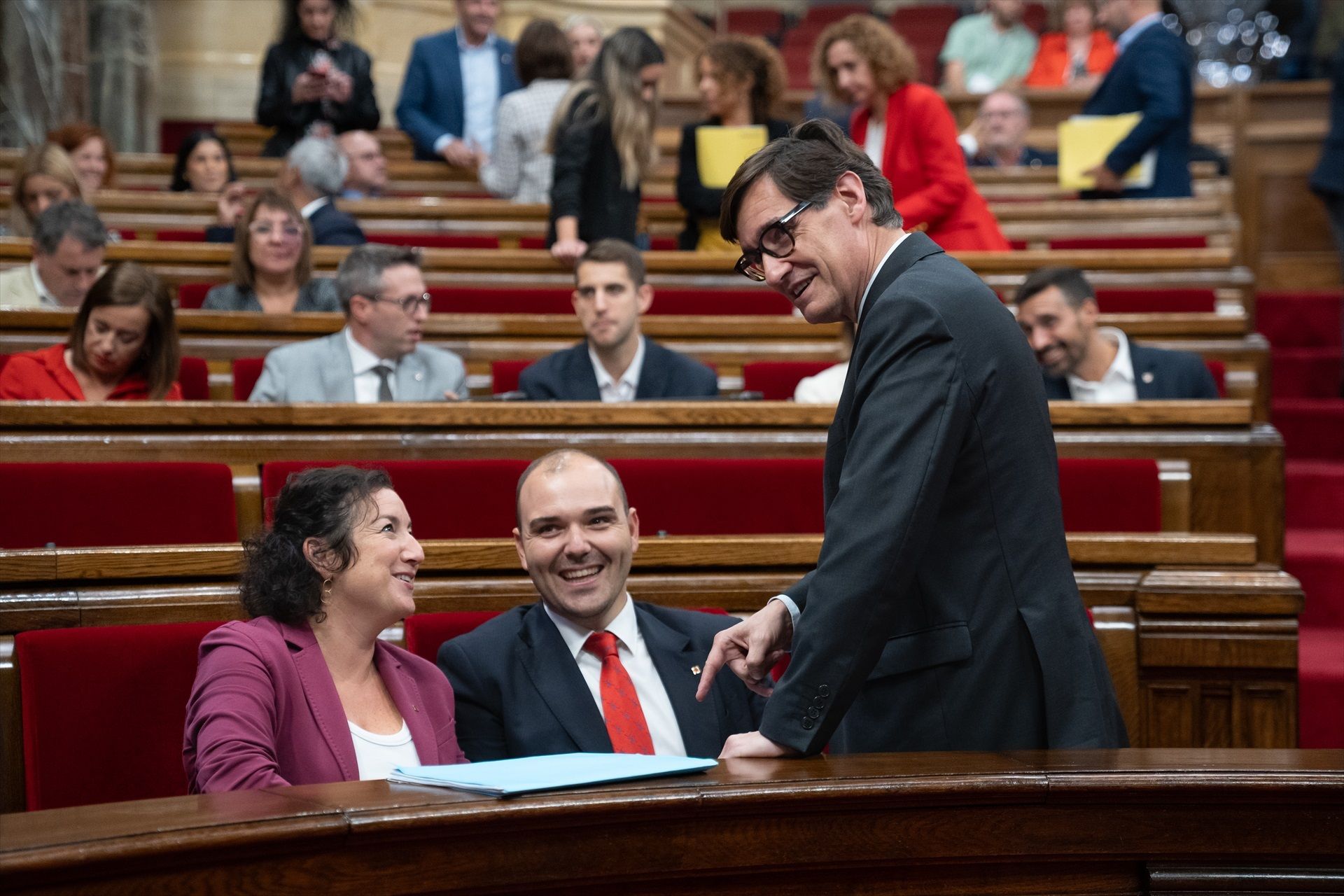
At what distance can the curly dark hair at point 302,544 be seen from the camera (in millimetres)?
1595

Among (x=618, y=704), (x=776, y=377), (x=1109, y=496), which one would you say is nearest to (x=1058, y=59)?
(x=776, y=377)

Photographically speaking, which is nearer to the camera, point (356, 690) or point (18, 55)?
point (356, 690)

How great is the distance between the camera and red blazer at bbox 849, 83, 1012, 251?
3.77 m

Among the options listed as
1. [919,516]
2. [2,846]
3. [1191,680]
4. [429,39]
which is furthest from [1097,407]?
[429,39]

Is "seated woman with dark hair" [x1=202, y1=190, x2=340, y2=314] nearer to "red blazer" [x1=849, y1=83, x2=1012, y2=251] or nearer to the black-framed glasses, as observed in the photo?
"red blazer" [x1=849, y1=83, x2=1012, y2=251]

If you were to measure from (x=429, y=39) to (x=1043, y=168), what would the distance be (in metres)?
2.34

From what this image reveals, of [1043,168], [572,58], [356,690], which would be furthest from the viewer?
[1043,168]

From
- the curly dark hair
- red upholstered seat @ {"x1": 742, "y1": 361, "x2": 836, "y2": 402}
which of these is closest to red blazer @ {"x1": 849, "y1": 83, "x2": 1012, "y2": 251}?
red upholstered seat @ {"x1": 742, "y1": 361, "x2": 836, "y2": 402}

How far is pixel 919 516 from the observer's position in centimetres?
118

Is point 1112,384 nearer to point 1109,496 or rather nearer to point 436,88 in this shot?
point 1109,496

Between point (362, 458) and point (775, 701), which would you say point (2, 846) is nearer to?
point (775, 701)

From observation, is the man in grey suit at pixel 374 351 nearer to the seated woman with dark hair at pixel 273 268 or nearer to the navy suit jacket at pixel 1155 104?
the seated woman with dark hair at pixel 273 268

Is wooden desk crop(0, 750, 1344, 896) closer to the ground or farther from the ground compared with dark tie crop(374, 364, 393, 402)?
closer to the ground

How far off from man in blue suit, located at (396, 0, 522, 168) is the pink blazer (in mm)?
4087
